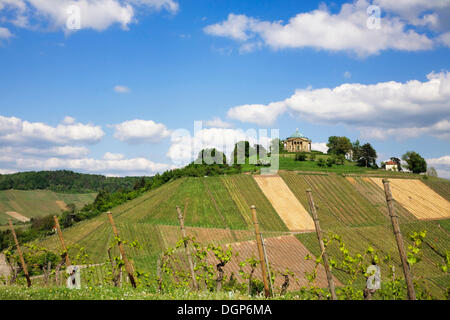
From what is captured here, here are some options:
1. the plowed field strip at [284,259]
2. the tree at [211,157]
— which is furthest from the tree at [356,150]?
the plowed field strip at [284,259]

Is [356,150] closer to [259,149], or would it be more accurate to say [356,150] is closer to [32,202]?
[259,149]

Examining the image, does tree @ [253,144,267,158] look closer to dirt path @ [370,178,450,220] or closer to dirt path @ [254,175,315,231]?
dirt path @ [370,178,450,220]

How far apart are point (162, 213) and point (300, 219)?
25.1 m

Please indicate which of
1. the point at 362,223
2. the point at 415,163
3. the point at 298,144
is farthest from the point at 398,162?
the point at 362,223

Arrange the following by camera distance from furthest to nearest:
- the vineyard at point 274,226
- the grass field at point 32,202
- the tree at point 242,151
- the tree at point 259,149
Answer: the tree at point 259,149 → the grass field at point 32,202 → the tree at point 242,151 → the vineyard at point 274,226

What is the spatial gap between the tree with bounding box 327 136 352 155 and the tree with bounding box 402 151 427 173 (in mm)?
21305

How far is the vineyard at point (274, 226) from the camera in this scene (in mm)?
41781

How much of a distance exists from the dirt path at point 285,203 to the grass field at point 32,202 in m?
92.6

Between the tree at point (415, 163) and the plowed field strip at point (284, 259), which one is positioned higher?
the tree at point (415, 163)

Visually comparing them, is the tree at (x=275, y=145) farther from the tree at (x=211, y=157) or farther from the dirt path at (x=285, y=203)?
the dirt path at (x=285, y=203)
